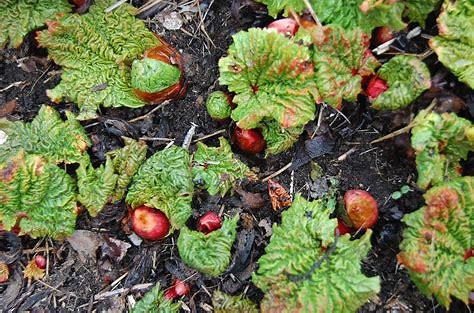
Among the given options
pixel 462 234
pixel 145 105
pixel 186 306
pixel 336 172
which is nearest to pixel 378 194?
pixel 336 172

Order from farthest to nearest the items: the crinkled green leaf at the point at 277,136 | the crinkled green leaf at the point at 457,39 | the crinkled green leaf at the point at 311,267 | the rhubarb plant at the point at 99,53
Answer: the rhubarb plant at the point at 99,53, the crinkled green leaf at the point at 277,136, the crinkled green leaf at the point at 457,39, the crinkled green leaf at the point at 311,267

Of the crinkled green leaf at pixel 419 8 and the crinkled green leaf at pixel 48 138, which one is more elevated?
the crinkled green leaf at pixel 419 8

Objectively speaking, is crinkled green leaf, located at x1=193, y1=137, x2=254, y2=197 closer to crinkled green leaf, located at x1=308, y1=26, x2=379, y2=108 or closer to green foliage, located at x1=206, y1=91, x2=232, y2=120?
green foliage, located at x1=206, y1=91, x2=232, y2=120

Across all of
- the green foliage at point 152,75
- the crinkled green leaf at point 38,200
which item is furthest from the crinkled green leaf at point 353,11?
the crinkled green leaf at point 38,200

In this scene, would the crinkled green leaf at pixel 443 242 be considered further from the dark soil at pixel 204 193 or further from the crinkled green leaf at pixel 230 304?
the crinkled green leaf at pixel 230 304

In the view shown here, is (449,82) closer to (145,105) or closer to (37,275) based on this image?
(145,105)

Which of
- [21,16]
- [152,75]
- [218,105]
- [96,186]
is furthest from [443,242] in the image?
[21,16]
